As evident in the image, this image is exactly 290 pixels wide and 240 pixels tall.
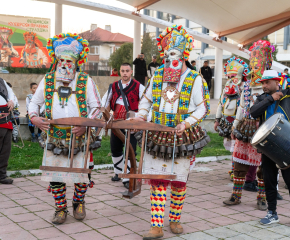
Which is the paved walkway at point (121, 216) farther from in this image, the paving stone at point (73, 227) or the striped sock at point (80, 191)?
the striped sock at point (80, 191)

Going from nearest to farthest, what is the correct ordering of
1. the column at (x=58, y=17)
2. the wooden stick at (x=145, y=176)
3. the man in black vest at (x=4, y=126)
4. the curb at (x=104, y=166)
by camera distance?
the wooden stick at (x=145, y=176)
the man in black vest at (x=4, y=126)
the curb at (x=104, y=166)
the column at (x=58, y=17)

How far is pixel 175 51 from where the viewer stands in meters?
4.25

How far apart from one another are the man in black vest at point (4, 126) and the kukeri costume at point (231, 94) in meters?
3.61

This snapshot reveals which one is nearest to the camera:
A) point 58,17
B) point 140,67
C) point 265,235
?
point 265,235

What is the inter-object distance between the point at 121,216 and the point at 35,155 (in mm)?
4014

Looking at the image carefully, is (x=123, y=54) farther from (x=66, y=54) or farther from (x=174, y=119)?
(x=174, y=119)

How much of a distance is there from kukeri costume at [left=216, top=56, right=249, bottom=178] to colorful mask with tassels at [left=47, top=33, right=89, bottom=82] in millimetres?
2973

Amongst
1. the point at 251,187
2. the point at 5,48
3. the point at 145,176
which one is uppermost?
the point at 5,48

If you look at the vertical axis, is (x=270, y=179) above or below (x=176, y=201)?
above

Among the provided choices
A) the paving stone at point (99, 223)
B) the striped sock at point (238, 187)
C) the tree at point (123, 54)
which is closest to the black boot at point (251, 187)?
the striped sock at point (238, 187)

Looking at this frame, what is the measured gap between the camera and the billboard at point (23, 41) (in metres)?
19.1

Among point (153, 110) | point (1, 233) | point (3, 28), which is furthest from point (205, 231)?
point (3, 28)

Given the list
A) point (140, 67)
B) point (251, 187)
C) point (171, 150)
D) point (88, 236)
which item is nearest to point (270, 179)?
point (171, 150)

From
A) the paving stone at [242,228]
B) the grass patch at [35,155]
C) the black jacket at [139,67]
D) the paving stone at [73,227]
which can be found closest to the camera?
the paving stone at [73,227]
